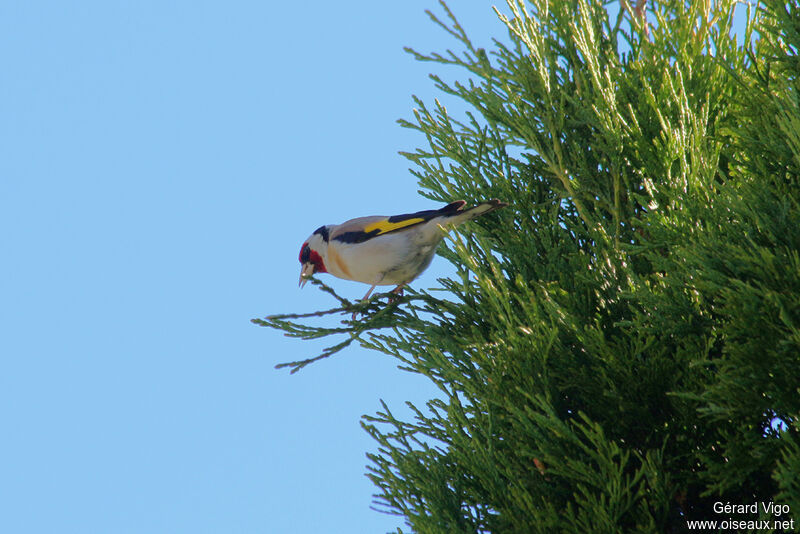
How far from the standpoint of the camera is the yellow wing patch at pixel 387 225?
704 cm

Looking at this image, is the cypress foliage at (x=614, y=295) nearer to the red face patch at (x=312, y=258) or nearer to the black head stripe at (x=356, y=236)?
the black head stripe at (x=356, y=236)

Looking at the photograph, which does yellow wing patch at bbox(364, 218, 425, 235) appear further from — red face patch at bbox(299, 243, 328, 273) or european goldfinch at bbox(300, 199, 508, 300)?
red face patch at bbox(299, 243, 328, 273)

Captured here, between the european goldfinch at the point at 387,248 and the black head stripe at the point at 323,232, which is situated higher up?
the black head stripe at the point at 323,232

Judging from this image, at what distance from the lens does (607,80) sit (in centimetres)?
579

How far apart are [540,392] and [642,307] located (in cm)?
84

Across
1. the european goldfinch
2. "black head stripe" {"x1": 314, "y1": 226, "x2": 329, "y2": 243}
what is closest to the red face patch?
"black head stripe" {"x1": 314, "y1": 226, "x2": 329, "y2": 243}

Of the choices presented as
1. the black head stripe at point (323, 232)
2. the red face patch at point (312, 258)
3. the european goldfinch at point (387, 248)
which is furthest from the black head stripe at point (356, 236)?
the red face patch at point (312, 258)

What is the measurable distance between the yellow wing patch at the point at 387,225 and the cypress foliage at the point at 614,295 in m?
0.38

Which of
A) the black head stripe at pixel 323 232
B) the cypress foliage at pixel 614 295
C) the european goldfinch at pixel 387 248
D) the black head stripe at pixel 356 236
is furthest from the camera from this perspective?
the black head stripe at pixel 323 232

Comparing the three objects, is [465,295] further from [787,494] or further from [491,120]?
[787,494]

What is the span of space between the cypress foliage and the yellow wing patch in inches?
15.0

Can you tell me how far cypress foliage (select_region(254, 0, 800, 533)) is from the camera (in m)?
4.50

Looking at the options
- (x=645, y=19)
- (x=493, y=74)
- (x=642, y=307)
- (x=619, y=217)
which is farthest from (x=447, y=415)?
(x=645, y=19)

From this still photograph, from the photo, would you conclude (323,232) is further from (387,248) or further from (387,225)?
(387,248)
